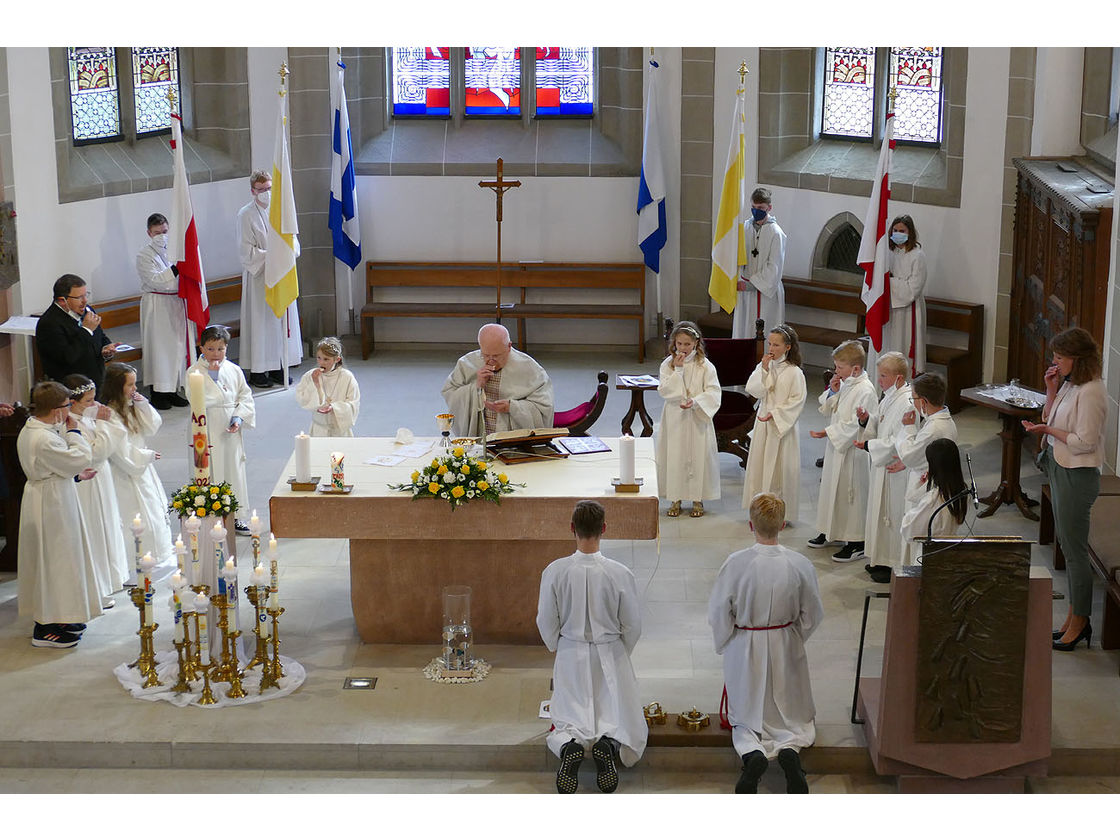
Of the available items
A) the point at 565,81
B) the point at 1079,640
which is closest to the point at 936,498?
the point at 1079,640

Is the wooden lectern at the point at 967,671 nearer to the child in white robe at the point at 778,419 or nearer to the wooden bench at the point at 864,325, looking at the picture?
the child in white robe at the point at 778,419

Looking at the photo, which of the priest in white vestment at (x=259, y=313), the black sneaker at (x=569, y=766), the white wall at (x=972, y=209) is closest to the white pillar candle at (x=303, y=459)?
the black sneaker at (x=569, y=766)

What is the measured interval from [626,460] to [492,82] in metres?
→ 9.38

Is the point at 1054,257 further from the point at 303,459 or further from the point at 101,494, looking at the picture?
the point at 101,494

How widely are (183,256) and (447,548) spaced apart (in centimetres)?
631

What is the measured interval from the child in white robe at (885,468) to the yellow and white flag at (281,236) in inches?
265

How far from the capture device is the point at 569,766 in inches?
272

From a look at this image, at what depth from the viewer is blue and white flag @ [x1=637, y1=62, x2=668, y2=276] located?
609 inches

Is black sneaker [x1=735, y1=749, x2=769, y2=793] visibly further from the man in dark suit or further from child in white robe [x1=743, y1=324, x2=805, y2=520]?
the man in dark suit

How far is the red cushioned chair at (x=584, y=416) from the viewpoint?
11.0 meters

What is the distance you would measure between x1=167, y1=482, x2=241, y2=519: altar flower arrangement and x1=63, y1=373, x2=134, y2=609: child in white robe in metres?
1.20

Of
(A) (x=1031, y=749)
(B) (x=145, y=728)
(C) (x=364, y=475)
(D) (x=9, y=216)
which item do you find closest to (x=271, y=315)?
(D) (x=9, y=216)

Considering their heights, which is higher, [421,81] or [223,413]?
[421,81]

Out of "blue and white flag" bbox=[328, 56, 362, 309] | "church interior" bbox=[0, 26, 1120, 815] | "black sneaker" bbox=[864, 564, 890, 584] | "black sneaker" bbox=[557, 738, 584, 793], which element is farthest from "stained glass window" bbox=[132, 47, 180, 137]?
"black sneaker" bbox=[557, 738, 584, 793]
